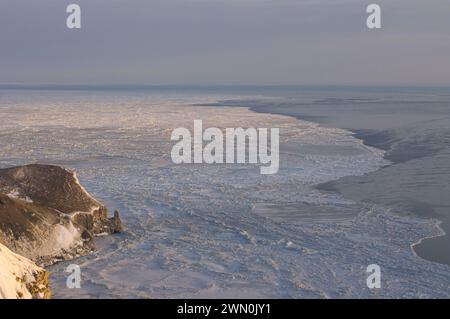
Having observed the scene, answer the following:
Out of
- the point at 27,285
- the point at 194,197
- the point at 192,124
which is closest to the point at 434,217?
the point at 194,197

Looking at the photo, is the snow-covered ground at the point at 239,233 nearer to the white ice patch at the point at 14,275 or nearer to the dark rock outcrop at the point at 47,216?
the dark rock outcrop at the point at 47,216

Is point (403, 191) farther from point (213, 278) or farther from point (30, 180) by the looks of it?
point (30, 180)

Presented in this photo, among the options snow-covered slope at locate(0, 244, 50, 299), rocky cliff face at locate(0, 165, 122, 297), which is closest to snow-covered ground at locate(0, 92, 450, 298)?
rocky cliff face at locate(0, 165, 122, 297)

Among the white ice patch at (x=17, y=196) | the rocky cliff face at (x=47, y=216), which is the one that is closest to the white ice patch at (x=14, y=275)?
the rocky cliff face at (x=47, y=216)

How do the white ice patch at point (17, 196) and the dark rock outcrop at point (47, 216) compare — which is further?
the white ice patch at point (17, 196)

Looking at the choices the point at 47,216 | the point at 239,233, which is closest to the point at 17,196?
the point at 47,216

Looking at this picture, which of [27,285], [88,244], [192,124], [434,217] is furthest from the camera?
[192,124]
